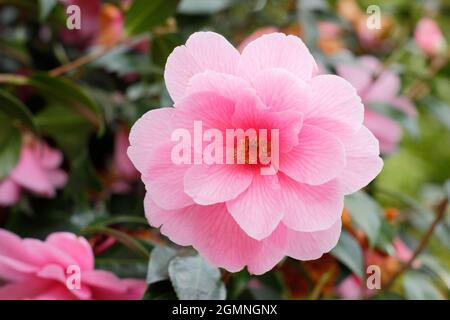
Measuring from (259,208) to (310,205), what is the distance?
0.03 meters

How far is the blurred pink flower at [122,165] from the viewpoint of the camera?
757mm

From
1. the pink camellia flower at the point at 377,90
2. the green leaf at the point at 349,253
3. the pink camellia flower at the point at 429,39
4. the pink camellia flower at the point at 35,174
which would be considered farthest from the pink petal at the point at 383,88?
the pink camellia flower at the point at 35,174

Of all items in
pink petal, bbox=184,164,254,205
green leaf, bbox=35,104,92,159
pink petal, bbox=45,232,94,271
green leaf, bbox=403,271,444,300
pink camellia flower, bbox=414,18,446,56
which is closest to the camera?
pink petal, bbox=184,164,254,205

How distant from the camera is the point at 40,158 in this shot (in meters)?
0.73

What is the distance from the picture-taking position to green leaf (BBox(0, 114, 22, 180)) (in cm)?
67

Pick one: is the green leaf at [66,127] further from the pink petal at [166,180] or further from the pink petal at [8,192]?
the pink petal at [166,180]

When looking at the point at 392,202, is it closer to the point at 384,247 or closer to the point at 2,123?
the point at 384,247

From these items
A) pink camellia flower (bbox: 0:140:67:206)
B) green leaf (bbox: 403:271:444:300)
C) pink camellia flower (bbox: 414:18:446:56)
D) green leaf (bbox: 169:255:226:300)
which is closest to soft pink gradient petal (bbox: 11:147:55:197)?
pink camellia flower (bbox: 0:140:67:206)

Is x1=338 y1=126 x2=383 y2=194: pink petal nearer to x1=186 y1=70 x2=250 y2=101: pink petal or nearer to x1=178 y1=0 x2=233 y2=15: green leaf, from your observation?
x1=186 y1=70 x2=250 y2=101: pink petal

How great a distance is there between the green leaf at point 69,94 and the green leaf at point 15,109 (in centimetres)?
4

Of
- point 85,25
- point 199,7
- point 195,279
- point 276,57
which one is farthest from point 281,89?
point 85,25
